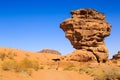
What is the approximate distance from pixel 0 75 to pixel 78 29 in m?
17.0

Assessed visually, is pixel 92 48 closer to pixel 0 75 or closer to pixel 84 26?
pixel 84 26

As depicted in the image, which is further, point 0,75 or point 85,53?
point 85,53

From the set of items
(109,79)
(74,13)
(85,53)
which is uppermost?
(74,13)

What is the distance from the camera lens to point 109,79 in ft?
61.0

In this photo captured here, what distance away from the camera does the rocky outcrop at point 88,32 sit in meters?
28.7

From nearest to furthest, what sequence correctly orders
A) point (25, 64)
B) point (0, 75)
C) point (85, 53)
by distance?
point (0, 75) < point (25, 64) < point (85, 53)

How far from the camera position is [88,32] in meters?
28.8

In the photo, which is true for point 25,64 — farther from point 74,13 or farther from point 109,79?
point 74,13

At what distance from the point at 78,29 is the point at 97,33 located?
7.14 ft

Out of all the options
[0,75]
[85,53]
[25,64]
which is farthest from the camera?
[85,53]

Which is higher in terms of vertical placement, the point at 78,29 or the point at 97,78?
the point at 78,29

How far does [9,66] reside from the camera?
50.1ft

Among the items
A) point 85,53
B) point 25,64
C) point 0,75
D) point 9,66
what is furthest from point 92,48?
point 0,75

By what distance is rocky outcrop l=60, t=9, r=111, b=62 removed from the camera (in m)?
28.7
